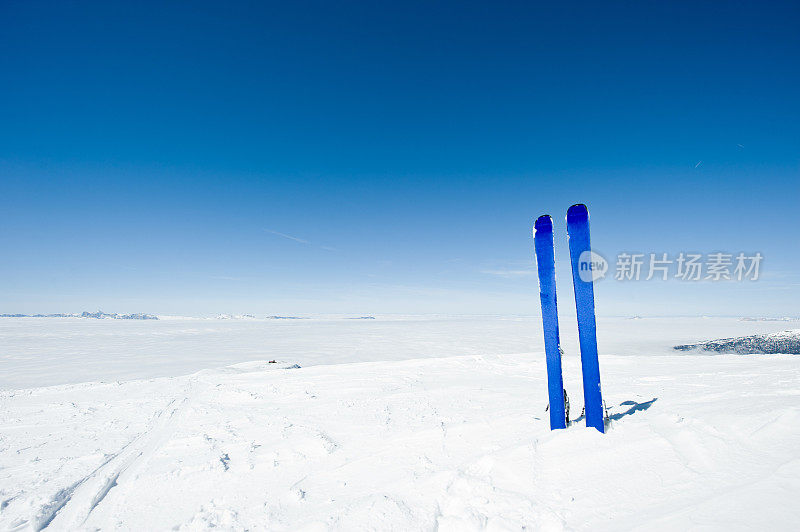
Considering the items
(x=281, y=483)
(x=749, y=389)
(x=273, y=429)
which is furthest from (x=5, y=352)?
(x=749, y=389)

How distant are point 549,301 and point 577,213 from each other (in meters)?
1.06

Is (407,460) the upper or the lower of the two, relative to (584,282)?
lower

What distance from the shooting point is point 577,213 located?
379cm

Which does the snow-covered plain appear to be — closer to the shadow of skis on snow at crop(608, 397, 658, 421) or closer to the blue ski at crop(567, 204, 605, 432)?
the shadow of skis on snow at crop(608, 397, 658, 421)

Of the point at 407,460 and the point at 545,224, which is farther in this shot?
the point at 545,224

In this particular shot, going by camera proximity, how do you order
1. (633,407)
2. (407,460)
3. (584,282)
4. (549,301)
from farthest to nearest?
(633,407)
(549,301)
(584,282)
(407,460)

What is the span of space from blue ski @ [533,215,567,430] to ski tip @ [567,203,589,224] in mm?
244

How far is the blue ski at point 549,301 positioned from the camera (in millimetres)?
3795

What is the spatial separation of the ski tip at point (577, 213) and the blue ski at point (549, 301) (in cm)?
24

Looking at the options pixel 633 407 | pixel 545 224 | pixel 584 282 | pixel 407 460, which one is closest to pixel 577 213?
pixel 545 224

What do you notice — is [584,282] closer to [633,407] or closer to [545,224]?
[545,224]

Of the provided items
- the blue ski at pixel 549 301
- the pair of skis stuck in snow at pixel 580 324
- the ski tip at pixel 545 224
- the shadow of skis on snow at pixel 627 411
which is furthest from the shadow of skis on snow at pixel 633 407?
the ski tip at pixel 545 224

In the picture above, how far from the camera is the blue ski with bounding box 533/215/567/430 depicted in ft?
12.5

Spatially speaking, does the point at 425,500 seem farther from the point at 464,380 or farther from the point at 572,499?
the point at 464,380
